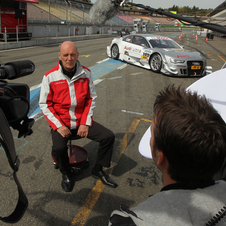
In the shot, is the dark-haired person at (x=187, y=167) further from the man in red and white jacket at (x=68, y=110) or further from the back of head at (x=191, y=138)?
the man in red and white jacket at (x=68, y=110)

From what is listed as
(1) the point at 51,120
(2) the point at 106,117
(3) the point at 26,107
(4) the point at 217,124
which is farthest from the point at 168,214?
(2) the point at 106,117

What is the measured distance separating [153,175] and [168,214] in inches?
93.2

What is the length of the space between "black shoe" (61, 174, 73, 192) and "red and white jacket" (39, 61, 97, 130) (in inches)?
24.5

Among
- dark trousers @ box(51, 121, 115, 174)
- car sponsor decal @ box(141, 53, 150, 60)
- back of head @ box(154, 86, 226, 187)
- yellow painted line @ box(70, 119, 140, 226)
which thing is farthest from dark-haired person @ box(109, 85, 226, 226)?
car sponsor decal @ box(141, 53, 150, 60)

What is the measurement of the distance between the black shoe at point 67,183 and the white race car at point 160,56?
7201 millimetres

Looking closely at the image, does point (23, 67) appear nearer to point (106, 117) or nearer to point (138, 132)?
point (138, 132)

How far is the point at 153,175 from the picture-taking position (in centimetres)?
310

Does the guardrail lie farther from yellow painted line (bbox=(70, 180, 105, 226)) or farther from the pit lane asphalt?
yellow painted line (bbox=(70, 180, 105, 226))

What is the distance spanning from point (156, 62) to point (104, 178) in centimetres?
755

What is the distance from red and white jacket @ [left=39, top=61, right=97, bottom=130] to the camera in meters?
2.75

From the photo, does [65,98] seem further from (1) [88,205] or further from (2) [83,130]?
(1) [88,205]

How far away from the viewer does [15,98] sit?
4.46 feet

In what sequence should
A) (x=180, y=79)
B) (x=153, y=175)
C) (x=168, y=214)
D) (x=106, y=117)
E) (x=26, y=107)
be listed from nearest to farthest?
→ (x=168, y=214), (x=26, y=107), (x=153, y=175), (x=106, y=117), (x=180, y=79)

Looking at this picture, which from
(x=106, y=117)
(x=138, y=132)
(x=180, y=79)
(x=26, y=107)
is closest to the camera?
(x=26, y=107)
